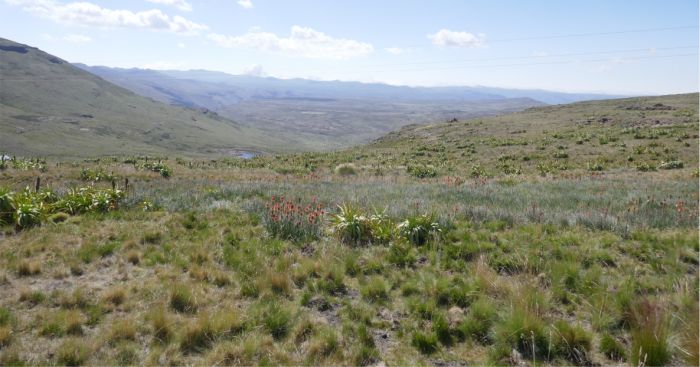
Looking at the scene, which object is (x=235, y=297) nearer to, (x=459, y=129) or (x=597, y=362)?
(x=597, y=362)

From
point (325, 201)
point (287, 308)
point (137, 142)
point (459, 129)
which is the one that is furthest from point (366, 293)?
point (137, 142)

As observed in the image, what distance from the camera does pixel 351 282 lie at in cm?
677

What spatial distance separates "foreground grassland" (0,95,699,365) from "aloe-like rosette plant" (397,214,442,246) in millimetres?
34

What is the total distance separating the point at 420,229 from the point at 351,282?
7.90ft

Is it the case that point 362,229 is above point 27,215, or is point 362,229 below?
above

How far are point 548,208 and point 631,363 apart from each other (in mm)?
6953

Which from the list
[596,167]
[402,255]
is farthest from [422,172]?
[402,255]

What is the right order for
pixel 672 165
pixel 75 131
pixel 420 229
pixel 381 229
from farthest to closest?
1. pixel 75 131
2. pixel 672 165
3. pixel 381 229
4. pixel 420 229

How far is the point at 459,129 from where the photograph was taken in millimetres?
55812

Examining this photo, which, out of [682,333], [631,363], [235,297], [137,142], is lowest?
[137,142]

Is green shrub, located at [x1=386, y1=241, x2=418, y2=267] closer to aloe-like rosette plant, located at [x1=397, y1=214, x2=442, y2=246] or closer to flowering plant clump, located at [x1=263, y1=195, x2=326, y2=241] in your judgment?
aloe-like rosette plant, located at [x1=397, y1=214, x2=442, y2=246]

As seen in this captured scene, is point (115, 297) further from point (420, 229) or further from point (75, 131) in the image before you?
point (75, 131)

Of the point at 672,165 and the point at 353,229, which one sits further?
the point at 672,165

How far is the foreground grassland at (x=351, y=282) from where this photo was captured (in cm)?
468
